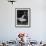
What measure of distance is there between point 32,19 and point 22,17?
0.40m

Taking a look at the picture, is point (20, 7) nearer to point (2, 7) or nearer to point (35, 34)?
point (2, 7)

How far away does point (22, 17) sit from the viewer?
5641 mm

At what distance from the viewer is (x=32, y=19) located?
560 cm

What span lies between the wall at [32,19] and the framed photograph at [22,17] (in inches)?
4.7

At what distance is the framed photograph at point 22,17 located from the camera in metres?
5.61

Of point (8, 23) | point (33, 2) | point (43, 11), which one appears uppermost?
point (33, 2)

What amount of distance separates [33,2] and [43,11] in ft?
1.73

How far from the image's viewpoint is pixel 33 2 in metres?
5.58

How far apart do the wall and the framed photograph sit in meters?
0.12

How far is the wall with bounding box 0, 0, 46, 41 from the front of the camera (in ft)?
18.3

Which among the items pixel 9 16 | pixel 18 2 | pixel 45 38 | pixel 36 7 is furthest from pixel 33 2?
pixel 45 38

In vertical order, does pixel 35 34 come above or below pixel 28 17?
below

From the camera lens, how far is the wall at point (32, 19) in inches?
→ 220

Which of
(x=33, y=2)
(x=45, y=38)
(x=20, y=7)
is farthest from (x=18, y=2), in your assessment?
(x=45, y=38)
